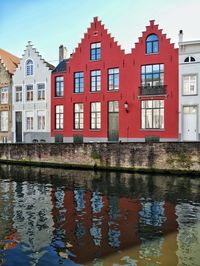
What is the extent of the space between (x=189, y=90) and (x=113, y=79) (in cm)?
657

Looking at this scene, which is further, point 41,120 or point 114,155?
point 41,120

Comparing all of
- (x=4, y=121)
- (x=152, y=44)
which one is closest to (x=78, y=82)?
(x=152, y=44)

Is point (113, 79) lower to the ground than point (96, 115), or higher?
higher

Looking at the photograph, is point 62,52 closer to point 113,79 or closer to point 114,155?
point 113,79

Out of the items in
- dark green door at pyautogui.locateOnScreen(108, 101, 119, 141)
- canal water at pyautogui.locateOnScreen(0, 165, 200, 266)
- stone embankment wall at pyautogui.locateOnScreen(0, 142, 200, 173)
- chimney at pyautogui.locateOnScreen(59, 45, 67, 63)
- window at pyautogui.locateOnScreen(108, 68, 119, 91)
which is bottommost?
canal water at pyautogui.locateOnScreen(0, 165, 200, 266)

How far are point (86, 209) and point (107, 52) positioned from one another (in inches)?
726

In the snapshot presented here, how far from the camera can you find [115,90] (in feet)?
84.4

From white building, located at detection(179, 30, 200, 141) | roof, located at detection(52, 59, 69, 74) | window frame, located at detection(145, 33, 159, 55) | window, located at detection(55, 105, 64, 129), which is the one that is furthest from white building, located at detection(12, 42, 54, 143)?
white building, located at detection(179, 30, 200, 141)

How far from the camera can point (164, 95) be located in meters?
23.6

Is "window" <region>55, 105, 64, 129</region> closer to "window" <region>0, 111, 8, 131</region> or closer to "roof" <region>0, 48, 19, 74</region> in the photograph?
"window" <region>0, 111, 8, 131</region>

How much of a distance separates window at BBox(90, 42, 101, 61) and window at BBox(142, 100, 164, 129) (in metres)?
6.13

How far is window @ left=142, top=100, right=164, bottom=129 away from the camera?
938 inches

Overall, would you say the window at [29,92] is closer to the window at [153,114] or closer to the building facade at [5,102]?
the building facade at [5,102]

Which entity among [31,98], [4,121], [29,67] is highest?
[29,67]
